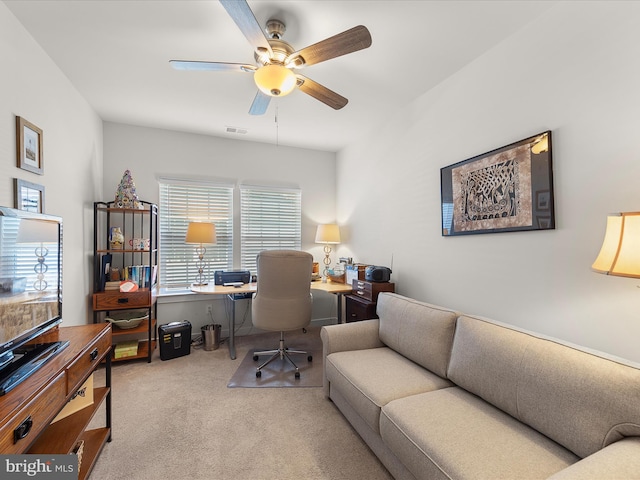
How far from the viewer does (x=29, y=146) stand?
1.90 meters

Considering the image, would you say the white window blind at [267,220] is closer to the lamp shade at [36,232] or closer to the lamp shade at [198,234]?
the lamp shade at [198,234]

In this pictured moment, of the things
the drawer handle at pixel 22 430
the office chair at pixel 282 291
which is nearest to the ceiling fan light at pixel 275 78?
the office chair at pixel 282 291

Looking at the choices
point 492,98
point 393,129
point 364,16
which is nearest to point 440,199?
point 492,98

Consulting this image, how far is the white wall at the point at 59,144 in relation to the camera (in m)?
1.73

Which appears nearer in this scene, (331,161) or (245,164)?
(245,164)

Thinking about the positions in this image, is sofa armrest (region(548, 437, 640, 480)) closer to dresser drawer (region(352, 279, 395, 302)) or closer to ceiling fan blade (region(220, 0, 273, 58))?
dresser drawer (region(352, 279, 395, 302))

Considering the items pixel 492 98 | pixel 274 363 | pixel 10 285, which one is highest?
pixel 492 98

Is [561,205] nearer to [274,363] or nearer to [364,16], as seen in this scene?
[364,16]

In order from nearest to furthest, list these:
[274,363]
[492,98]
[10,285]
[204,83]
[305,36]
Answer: [10,285], [305,36], [492,98], [204,83], [274,363]

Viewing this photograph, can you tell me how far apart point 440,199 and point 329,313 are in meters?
2.51

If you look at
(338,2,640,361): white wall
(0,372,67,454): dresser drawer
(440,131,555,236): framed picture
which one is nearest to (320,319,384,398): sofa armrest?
(338,2,640,361): white wall

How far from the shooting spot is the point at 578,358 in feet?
4.00

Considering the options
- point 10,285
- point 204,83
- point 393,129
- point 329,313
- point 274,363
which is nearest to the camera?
point 10,285

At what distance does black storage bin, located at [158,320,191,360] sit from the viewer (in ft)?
9.98
